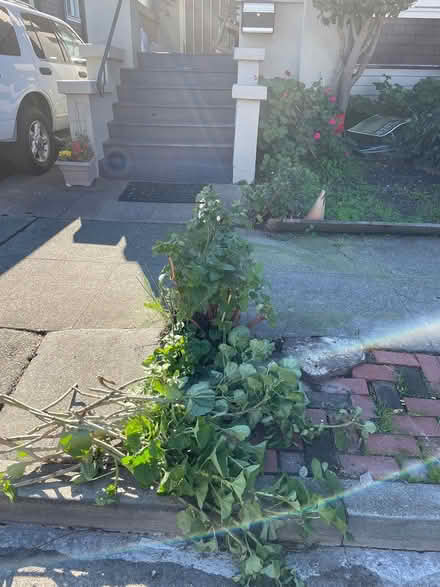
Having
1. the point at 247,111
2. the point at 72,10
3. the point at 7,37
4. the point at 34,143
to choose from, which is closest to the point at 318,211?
the point at 247,111

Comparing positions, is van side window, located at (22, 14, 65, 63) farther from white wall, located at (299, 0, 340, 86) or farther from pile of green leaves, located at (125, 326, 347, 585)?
pile of green leaves, located at (125, 326, 347, 585)

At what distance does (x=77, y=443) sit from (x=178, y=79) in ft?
24.7

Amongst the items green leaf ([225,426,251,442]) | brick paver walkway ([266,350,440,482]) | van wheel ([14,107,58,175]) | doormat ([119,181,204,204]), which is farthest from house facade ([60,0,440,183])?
green leaf ([225,426,251,442])

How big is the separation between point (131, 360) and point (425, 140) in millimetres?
5948

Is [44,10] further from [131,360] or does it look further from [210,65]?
[131,360]

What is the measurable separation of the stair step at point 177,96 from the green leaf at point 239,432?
22.5 feet

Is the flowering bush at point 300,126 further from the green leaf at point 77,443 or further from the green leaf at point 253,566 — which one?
the green leaf at point 253,566

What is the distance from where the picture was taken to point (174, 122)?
24.4ft

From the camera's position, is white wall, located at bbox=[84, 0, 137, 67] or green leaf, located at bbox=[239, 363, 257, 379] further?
white wall, located at bbox=[84, 0, 137, 67]

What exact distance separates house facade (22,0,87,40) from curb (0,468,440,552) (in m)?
9.88

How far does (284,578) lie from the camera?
178cm

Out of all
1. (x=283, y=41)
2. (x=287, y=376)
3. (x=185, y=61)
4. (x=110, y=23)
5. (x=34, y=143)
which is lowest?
(x=34, y=143)

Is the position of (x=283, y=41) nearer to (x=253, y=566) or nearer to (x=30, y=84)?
(x=30, y=84)

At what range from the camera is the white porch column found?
20.8 feet
